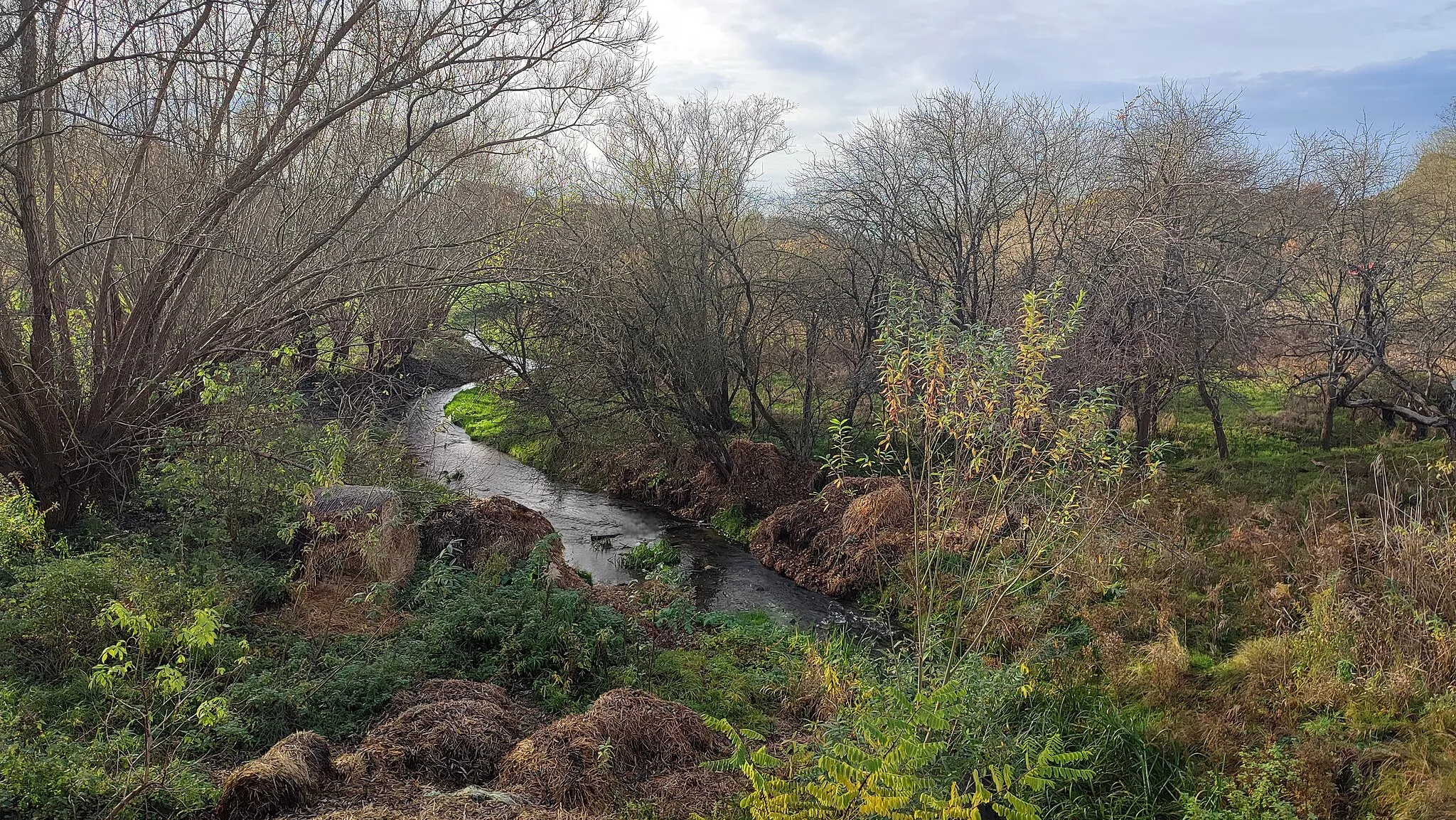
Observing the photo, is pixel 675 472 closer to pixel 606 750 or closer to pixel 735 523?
pixel 735 523

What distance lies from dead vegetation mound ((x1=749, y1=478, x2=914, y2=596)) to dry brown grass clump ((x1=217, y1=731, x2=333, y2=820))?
289 inches

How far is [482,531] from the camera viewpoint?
10867mm

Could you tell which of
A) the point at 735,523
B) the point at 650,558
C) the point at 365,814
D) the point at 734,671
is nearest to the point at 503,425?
the point at 735,523

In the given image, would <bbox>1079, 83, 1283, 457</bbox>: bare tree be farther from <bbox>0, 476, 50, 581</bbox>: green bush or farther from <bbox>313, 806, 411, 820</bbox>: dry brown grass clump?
<bbox>0, 476, 50, 581</bbox>: green bush

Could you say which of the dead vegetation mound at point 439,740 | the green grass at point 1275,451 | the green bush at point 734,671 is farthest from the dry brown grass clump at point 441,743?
the green grass at point 1275,451

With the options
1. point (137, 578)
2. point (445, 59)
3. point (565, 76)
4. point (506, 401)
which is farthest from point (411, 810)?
point (506, 401)

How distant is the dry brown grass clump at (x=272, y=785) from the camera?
452 cm

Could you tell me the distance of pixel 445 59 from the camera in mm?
8875

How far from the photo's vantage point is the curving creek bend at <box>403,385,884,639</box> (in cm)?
1135

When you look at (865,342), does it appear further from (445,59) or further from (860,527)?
(445,59)

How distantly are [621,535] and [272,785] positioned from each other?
9.88 m

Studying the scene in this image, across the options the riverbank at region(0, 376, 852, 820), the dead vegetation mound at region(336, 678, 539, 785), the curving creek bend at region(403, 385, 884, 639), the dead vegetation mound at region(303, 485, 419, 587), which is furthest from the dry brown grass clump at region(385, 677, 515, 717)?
the curving creek bend at region(403, 385, 884, 639)

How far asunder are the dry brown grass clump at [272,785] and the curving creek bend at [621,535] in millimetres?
5552

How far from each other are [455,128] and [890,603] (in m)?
10.8
